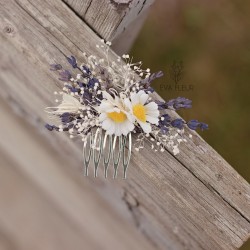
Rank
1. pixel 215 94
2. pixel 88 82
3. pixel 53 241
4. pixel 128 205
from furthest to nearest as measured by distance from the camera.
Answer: pixel 215 94, pixel 53 241, pixel 128 205, pixel 88 82

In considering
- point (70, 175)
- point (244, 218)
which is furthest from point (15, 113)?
point (244, 218)

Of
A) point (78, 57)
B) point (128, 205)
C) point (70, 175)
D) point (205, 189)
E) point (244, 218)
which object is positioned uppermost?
point (78, 57)

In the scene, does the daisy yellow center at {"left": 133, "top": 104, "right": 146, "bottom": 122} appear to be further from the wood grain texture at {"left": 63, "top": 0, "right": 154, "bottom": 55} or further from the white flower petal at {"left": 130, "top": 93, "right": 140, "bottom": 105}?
the wood grain texture at {"left": 63, "top": 0, "right": 154, "bottom": 55}

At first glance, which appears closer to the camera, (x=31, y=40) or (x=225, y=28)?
(x=31, y=40)

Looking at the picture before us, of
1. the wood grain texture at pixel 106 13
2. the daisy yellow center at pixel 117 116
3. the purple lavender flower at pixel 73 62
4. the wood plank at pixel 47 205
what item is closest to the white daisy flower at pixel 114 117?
the daisy yellow center at pixel 117 116

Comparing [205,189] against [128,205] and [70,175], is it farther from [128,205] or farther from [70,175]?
[70,175]

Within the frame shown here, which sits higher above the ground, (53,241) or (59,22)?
(59,22)

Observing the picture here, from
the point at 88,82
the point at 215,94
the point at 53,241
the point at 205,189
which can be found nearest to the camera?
the point at 88,82

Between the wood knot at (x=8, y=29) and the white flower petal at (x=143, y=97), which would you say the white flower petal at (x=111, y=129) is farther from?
the wood knot at (x=8, y=29)

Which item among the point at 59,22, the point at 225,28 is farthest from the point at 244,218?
the point at 225,28
